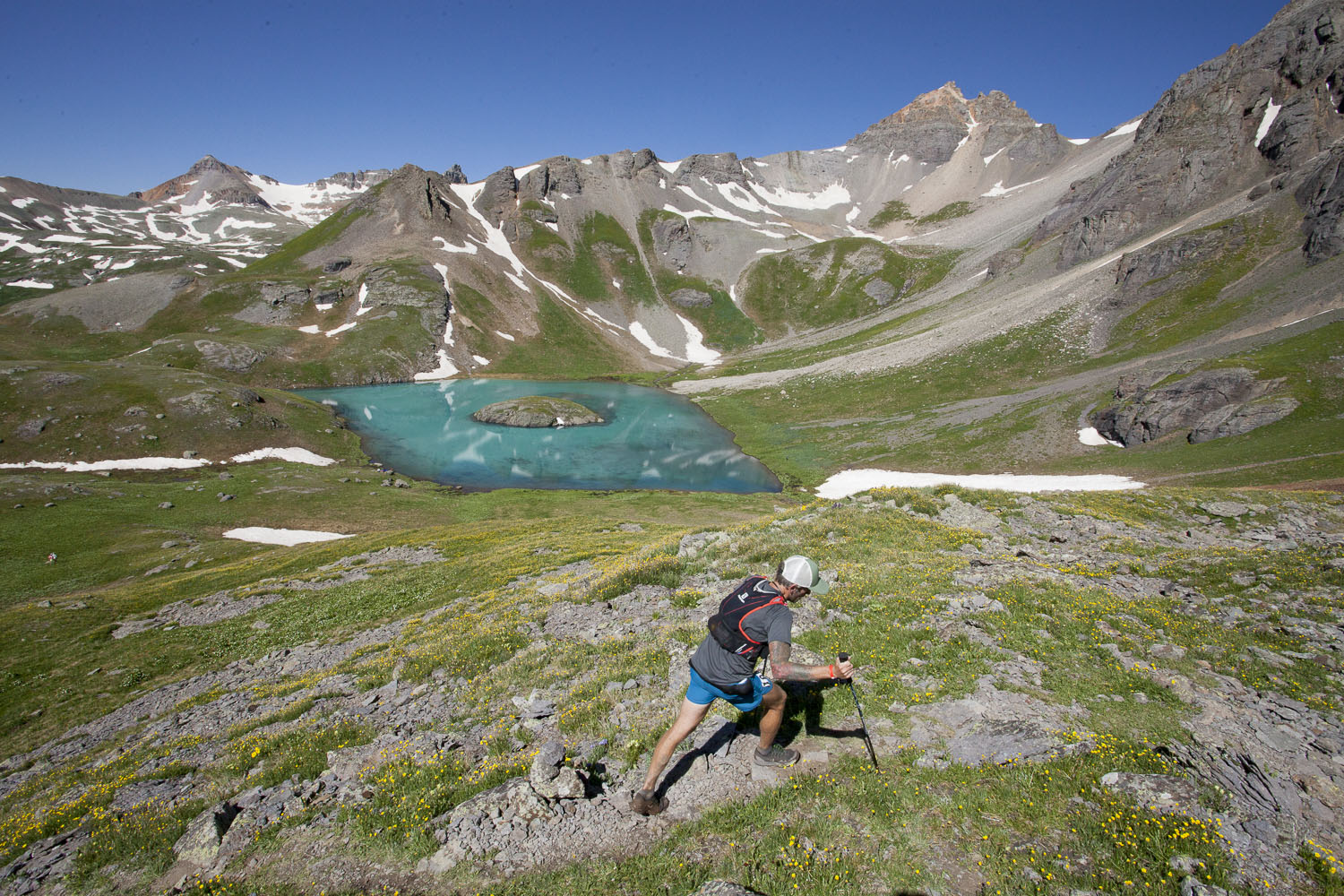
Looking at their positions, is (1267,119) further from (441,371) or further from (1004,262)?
(441,371)

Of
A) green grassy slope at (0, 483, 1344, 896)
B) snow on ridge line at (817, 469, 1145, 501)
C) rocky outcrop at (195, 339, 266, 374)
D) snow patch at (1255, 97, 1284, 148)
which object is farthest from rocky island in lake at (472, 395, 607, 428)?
snow patch at (1255, 97, 1284, 148)

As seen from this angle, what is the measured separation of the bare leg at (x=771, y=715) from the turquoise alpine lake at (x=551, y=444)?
2210 inches

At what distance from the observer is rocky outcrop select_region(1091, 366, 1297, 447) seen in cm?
5100

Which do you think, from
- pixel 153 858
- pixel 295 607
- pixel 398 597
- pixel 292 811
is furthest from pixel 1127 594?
pixel 295 607

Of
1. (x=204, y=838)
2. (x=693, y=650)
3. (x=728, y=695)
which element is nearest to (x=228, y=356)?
(x=204, y=838)

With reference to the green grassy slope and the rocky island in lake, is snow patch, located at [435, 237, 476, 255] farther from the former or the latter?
the green grassy slope

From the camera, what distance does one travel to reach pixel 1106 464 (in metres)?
55.2

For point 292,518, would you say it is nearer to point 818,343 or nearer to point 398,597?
point 398,597

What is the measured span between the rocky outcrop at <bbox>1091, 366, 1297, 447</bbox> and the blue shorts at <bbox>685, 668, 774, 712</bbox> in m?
66.8

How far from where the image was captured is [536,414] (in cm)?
9550

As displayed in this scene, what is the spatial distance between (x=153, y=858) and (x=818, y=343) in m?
153

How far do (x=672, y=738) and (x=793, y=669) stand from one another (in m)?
2.33

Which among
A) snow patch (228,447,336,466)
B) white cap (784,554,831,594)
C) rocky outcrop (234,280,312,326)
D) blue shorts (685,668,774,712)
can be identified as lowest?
snow patch (228,447,336,466)

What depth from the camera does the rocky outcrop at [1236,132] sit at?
10031cm
